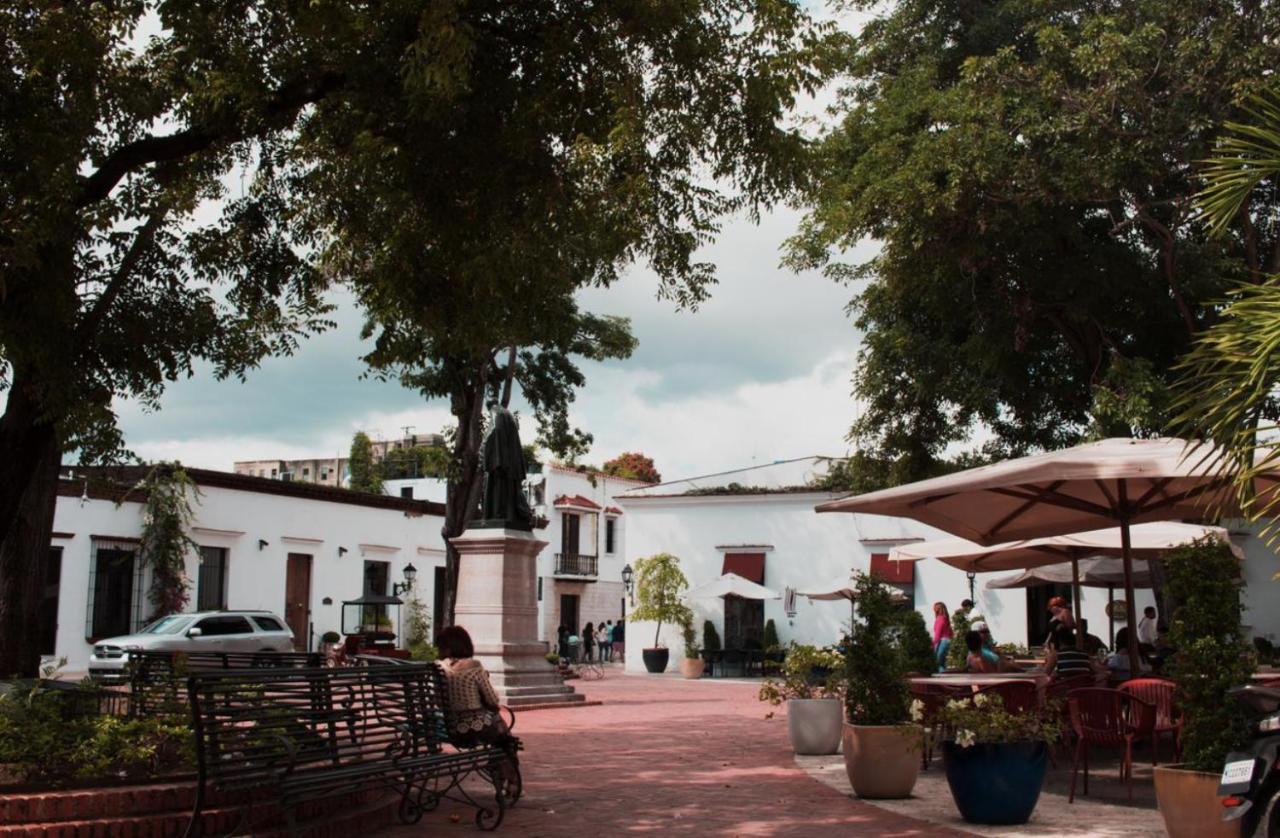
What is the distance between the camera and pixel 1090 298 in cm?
1919

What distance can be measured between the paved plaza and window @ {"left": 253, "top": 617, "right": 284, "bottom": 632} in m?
11.3

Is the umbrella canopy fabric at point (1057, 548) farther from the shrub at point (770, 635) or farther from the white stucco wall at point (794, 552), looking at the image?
the shrub at point (770, 635)

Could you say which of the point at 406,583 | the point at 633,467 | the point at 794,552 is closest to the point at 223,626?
the point at 406,583

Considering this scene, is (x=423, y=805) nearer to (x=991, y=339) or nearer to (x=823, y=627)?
(x=991, y=339)

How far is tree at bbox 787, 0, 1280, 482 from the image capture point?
55.9ft

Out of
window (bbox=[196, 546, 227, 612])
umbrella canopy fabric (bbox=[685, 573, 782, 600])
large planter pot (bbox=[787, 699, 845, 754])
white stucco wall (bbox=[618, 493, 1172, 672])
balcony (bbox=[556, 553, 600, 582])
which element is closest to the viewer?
large planter pot (bbox=[787, 699, 845, 754])

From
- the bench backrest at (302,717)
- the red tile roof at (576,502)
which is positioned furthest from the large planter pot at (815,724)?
the red tile roof at (576,502)

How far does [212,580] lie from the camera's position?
3064 cm

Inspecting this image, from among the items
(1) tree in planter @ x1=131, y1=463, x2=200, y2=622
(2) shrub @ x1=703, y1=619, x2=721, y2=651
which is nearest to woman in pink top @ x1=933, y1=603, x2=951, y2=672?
(2) shrub @ x1=703, y1=619, x2=721, y2=651

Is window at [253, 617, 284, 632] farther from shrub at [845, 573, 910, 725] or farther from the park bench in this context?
shrub at [845, 573, 910, 725]

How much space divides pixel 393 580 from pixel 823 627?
40.4 feet

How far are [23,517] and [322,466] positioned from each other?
5304cm

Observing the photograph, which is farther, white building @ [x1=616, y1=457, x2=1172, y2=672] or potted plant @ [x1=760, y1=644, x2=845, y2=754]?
white building @ [x1=616, y1=457, x2=1172, y2=672]

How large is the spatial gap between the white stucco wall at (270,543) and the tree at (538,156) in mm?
18965
